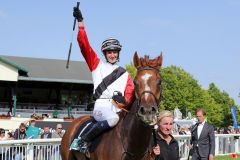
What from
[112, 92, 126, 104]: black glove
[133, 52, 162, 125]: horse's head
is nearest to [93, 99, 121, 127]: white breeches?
[112, 92, 126, 104]: black glove

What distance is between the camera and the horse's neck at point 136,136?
16.6ft

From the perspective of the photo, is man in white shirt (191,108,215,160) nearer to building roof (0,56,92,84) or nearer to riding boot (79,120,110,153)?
riding boot (79,120,110,153)

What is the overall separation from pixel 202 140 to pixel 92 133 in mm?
4754

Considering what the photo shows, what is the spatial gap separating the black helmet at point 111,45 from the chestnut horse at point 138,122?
2.47 feet

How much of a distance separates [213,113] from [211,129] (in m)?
72.0

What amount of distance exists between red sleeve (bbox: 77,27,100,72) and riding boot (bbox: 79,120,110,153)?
77cm

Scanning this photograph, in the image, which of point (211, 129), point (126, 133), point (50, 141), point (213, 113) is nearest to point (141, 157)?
point (126, 133)

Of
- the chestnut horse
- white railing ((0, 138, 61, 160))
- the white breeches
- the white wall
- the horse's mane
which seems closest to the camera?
the chestnut horse

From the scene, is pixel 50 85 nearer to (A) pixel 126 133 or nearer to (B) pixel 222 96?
(A) pixel 126 133

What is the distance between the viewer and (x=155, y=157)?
550 centimetres

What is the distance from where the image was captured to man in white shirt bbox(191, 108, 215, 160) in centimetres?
971

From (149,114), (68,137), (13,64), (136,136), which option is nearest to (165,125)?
(136,136)

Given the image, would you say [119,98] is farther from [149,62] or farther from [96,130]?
[149,62]

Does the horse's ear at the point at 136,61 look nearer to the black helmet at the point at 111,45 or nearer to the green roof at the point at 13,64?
the black helmet at the point at 111,45
